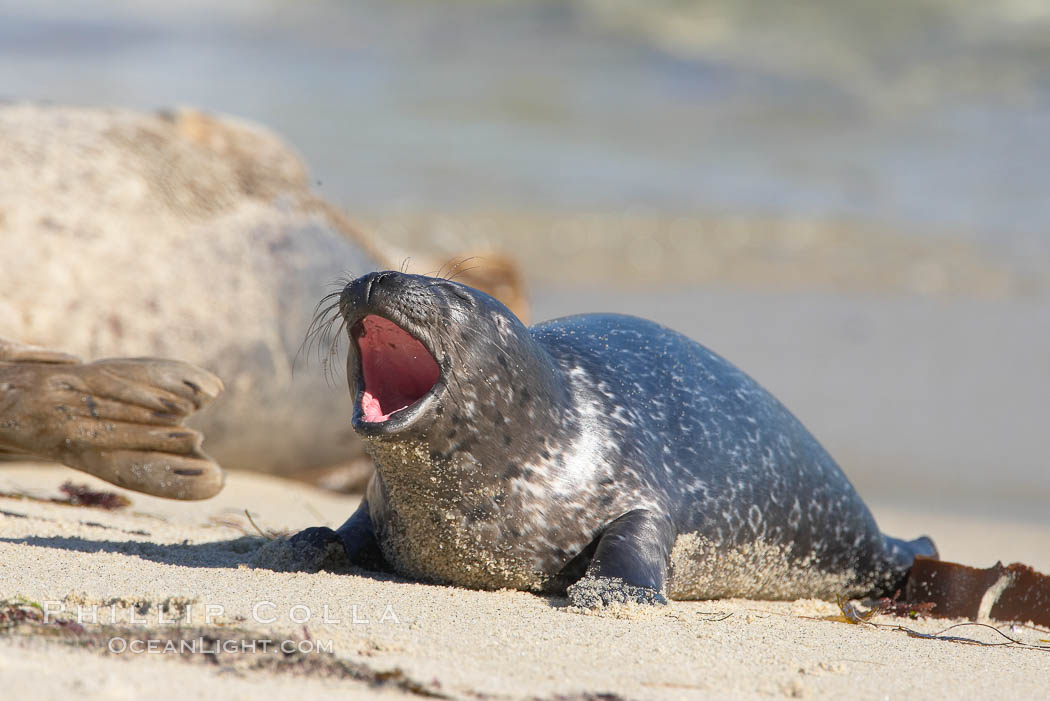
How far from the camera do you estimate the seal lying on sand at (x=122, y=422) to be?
11.7ft

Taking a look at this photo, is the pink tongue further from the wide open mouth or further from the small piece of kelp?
the small piece of kelp

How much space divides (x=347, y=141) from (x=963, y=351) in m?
10.4

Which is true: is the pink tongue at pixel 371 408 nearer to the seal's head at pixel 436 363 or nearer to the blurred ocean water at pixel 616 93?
the seal's head at pixel 436 363

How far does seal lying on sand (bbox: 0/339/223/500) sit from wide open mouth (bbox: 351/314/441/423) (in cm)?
66

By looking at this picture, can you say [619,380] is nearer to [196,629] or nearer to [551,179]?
[196,629]

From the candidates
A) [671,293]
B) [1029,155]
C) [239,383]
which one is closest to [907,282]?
[671,293]

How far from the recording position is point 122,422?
11.9 feet

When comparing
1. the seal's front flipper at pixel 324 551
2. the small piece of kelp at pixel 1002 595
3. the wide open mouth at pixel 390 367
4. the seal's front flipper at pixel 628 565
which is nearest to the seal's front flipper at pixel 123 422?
the seal's front flipper at pixel 324 551

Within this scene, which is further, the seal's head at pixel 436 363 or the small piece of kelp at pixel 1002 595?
the small piece of kelp at pixel 1002 595

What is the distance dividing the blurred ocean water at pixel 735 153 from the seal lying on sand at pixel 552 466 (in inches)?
110

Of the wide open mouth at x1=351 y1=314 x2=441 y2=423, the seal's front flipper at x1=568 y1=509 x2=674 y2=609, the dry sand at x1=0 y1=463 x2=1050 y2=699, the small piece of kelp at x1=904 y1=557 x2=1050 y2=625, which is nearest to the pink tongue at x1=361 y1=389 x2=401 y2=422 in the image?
the wide open mouth at x1=351 y1=314 x2=441 y2=423

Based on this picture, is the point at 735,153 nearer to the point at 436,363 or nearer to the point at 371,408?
the point at 436,363

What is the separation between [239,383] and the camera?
5.48 meters

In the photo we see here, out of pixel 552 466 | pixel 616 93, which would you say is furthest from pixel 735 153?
pixel 552 466
